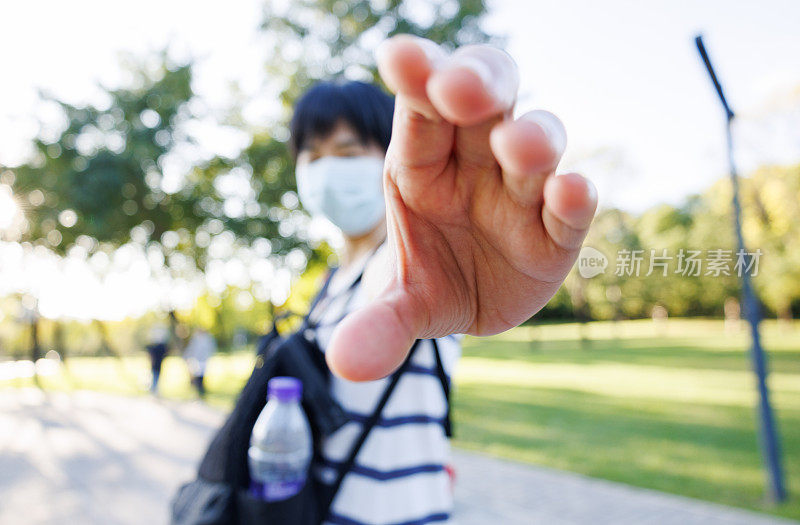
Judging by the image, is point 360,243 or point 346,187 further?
point 360,243

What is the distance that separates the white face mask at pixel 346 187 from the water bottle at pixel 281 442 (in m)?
0.70

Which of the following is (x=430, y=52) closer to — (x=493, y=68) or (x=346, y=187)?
(x=493, y=68)

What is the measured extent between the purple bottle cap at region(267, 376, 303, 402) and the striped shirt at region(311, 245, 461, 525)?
0.14 metres

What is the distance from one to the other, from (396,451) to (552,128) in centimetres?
115

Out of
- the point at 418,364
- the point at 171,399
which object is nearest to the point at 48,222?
the point at 171,399

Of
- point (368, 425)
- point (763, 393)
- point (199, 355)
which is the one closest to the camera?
point (368, 425)

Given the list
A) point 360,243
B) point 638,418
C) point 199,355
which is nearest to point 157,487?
point 360,243

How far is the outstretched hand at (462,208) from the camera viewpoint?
0.56 meters

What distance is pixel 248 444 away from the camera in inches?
60.4

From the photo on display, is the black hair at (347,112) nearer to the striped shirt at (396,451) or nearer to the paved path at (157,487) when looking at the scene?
the striped shirt at (396,451)

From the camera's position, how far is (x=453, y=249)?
0.80 metres

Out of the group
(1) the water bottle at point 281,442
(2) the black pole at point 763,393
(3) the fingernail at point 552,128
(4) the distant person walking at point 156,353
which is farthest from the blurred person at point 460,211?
(4) the distant person walking at point 156,353

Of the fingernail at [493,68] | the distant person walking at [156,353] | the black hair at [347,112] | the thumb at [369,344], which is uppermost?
the black hair at [347,112]

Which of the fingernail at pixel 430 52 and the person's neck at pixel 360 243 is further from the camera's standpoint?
the person's neck at pixel 360 243
